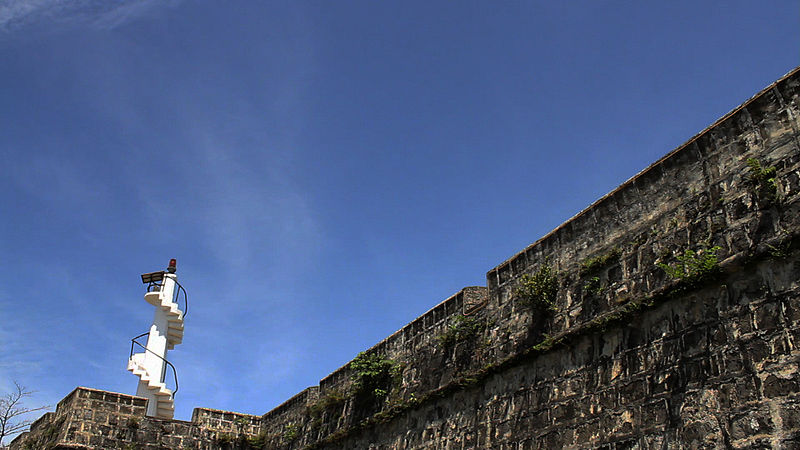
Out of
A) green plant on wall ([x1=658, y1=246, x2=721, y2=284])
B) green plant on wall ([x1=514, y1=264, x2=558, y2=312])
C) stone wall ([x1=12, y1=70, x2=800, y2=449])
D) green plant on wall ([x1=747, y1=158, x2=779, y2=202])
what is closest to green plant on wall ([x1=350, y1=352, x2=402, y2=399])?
stone wall ([x1=12, y1=70, x2=800, y2=449])

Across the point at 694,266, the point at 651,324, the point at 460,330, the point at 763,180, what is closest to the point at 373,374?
the point at 460,330

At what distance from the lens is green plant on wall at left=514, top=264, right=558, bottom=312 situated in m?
8.30

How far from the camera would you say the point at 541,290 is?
27.5 ft

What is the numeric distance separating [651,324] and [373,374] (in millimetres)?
6004

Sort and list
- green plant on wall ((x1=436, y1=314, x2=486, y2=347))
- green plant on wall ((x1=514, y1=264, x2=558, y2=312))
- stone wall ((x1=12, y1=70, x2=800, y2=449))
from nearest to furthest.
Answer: stone wall ((x1=12, y1=70, x2=800, y2=449)) → green plant on wall ((x1=514, y1=264, x2=558, y2=312)) → green plant on wall ((x1=436, y1=314, x2=486, y2=347))

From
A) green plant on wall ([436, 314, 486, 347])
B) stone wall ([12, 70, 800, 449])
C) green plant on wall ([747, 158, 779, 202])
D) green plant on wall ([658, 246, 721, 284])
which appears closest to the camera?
stone wall ([12, 70, 800, 449])

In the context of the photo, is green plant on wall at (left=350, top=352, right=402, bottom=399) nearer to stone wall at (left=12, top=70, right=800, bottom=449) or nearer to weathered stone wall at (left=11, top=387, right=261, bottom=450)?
stone wall at (left=12, top=70, right=800, bottom=449)

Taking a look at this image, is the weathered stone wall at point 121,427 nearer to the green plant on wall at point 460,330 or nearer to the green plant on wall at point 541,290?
the green plant on wall at point 460,330

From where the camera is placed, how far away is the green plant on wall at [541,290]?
27.2 feet

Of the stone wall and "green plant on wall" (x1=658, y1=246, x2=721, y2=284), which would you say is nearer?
the stone wall

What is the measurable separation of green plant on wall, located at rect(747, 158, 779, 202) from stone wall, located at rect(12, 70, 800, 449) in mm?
12

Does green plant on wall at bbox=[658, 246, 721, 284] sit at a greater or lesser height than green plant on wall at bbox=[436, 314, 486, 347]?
lesser

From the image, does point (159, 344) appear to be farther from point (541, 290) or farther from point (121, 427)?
point (541, 290)

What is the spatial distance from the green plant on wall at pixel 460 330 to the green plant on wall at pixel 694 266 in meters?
3.43
